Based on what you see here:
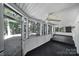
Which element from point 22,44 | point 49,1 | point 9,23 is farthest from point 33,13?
point 22,44

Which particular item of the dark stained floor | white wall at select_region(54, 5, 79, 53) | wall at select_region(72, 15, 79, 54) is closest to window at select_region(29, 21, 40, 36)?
the dark stained floor

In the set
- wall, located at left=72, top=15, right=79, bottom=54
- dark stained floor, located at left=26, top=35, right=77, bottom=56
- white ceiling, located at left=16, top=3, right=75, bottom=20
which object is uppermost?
white ceiling, located at left=16, top=3, right=75, bottom=20

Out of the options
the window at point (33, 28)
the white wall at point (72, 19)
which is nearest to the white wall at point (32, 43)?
the window at point (33, 28)

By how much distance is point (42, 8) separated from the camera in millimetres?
1669

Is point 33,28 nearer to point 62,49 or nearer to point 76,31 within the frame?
point 62,49

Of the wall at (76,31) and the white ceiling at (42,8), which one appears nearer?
the white ceiling at (42,8)

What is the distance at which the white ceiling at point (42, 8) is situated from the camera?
1.57 meters

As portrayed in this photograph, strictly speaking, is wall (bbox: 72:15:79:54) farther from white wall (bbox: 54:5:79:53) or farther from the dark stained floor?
the dark stained floor

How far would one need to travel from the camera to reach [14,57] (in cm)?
152

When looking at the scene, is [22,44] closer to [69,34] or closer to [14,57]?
[14,57]

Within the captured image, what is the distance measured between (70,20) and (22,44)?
1.63 meters

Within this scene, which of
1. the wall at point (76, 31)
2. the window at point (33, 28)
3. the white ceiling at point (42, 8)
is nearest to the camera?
the white ceiling at point (42, 8)

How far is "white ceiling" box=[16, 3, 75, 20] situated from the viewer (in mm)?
1573

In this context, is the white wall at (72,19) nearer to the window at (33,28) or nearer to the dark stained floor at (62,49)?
the dark stained floor at (62,49)
